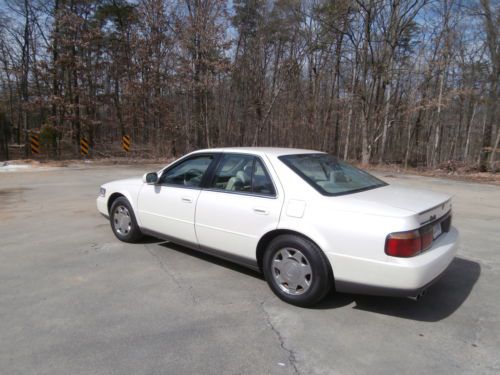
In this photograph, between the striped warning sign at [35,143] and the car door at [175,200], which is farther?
the striped warning sign at [35,143]

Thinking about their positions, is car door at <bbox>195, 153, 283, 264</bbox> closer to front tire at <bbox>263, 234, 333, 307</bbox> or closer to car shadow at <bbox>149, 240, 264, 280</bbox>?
front tire at <bbox>263, 234, 333, 307</bbox>

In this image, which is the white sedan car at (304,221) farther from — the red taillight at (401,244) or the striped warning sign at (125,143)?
the striped warning sign at (125,143)

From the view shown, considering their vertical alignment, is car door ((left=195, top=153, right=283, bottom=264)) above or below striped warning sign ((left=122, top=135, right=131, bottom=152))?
below

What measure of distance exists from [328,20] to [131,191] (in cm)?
1943

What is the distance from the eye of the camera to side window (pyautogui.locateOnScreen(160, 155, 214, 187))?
14.1 ft

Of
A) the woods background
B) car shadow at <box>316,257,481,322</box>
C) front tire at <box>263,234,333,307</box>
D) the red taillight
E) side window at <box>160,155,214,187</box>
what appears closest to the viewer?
the red taillight

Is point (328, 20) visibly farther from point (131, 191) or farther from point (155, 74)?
point (131, 191)

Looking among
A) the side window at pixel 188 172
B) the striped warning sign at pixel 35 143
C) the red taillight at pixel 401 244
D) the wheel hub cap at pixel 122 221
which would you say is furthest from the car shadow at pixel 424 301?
the striped warning sign at pixel 35 143

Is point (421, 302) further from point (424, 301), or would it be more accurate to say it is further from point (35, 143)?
point (35, 143)

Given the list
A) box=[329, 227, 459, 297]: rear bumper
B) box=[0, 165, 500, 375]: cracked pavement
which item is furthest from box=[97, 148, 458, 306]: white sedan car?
box=[0, 165, 500, 375]: cracked pavement

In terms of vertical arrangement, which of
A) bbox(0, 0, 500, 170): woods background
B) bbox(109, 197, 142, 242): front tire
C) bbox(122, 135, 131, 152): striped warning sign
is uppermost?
bbox(0, 0, 500, 170): woods background

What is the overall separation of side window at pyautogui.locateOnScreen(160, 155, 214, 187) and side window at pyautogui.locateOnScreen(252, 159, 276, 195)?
0.77m

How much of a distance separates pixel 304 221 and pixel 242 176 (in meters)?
0.99

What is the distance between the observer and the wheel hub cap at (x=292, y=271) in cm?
324
